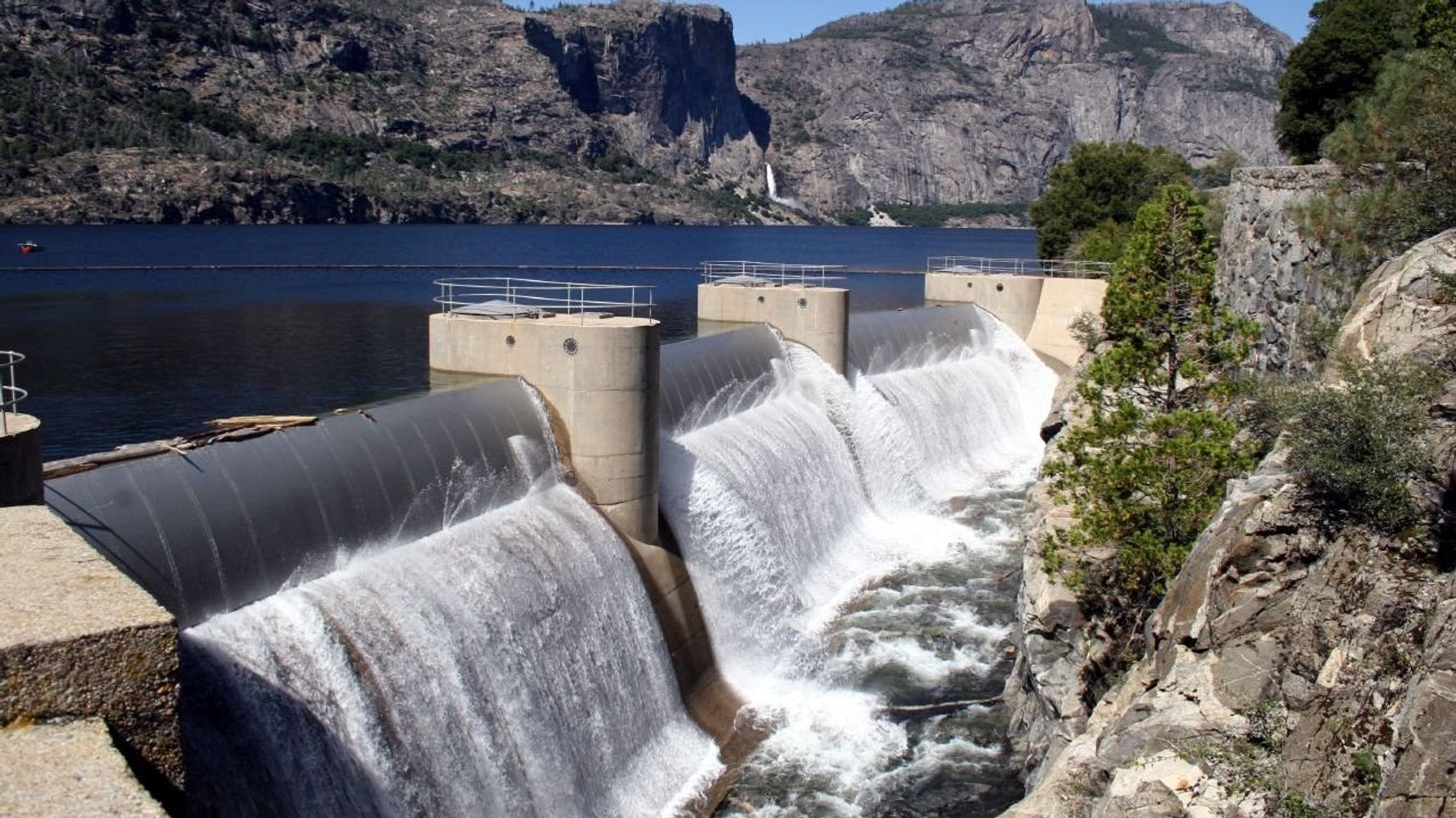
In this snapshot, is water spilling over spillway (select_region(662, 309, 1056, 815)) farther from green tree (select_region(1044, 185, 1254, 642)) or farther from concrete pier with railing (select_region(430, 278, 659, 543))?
green tree (select_region(1044, 185, 1254, 642))

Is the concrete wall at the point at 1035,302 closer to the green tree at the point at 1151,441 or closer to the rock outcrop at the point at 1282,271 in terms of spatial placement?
the rock outcrop at the point at 1282,271

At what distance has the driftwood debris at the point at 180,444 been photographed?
635 inches

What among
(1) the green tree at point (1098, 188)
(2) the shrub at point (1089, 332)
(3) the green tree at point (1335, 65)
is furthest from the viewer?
A: (1) the green tree at point (1098, 188)

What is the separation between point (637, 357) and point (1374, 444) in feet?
46.8

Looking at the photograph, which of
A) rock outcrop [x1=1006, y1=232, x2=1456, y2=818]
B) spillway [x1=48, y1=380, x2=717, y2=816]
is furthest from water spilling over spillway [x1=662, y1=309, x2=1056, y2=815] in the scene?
rock outcrop [x1=1006, y1=232, x2=1456, y2=818]

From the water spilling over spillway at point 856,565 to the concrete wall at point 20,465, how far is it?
444 inches

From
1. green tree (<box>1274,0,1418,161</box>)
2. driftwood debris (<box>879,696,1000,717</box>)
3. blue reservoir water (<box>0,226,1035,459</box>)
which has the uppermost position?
green tree (<box>1274,0,1418,161</box>)

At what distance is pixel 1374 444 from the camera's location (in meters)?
13.3

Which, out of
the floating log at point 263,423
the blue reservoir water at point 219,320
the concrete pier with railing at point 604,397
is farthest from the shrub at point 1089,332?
the floating log at point 263,423

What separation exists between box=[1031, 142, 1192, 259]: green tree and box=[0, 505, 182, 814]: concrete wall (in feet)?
208

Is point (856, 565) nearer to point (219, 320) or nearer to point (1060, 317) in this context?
point (1060, 317)

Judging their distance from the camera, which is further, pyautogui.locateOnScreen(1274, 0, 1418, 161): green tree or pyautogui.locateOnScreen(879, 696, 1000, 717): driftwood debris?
pyautogui.locateOnScreen(1274, 0, 1418, 161): green tree

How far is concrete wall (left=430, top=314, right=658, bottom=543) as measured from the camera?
24.6 m

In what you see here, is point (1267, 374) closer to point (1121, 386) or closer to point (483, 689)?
point (1121, 386)
